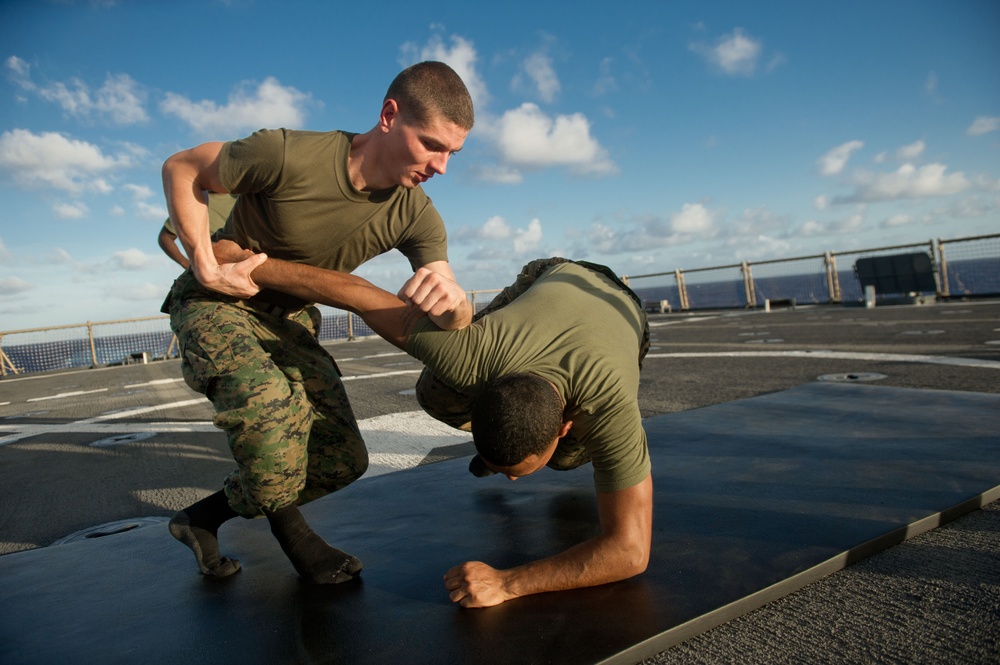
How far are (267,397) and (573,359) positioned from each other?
1.01 meters

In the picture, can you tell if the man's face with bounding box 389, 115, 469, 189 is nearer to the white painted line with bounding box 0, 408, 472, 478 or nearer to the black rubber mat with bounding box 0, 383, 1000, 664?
the black rubber mat with bounding box 0, 383, 1000, 664

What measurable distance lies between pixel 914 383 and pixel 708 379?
176cm

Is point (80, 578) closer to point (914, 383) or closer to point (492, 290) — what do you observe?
point (914, 383)

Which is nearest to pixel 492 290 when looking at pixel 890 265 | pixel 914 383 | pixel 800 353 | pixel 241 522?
pixel 890 265

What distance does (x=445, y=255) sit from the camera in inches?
110

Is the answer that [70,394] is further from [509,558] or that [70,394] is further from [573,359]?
[573,359]

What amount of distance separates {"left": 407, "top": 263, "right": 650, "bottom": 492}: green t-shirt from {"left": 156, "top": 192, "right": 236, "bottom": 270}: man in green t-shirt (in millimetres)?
1109

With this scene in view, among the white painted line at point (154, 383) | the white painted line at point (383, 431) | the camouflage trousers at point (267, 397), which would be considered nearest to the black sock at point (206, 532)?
the camouflage trousers at point (267, 397)

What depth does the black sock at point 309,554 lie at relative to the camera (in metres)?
2.13

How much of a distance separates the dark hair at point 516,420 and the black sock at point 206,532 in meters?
1.14

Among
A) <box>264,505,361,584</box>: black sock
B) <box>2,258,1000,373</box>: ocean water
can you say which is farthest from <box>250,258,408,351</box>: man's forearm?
<box>2,258,1000,373</box>: ocean water

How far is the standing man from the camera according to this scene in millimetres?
2143

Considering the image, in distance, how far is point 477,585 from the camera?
1891 mm

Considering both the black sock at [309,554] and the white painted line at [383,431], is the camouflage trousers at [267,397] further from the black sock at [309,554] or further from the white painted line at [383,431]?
the white painted line at [383,431]
